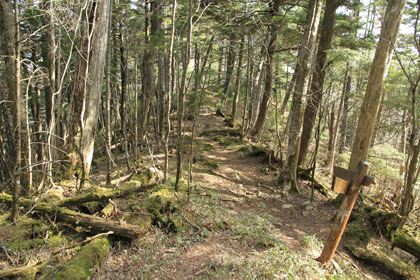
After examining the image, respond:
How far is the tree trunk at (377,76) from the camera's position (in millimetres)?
5984

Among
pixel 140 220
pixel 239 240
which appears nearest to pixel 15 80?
pixel 140 220

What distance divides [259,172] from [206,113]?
1080cm

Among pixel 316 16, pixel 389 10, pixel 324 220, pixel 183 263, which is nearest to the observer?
pixel 183 263

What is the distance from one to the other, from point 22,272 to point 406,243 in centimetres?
752

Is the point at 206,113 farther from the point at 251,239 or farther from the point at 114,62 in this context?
the point at 251,239

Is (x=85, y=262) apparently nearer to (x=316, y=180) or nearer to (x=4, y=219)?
(x=4, y=219)

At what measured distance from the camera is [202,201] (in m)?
6.47

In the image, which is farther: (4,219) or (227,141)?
(227,141)

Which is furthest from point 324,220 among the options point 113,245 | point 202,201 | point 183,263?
point 113,245

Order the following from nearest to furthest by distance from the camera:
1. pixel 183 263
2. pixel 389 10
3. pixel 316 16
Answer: pixel 183 263
pixel 389 10
pixel 316 16

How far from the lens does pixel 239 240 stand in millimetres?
5004

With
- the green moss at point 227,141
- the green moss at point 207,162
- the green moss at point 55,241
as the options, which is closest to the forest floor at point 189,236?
the green moss at point 55,241

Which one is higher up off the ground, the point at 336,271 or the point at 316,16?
the point at 316,16

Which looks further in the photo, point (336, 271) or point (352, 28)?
point (352, 28)
